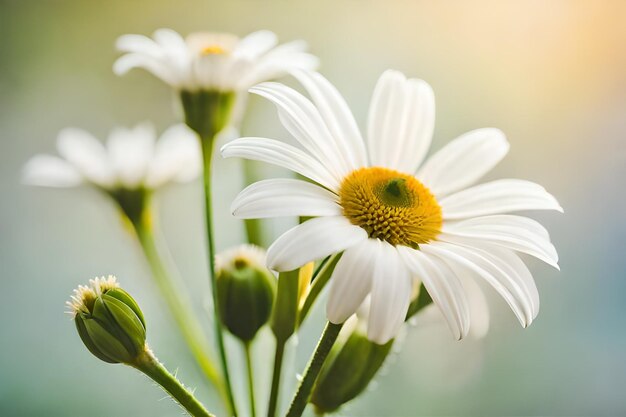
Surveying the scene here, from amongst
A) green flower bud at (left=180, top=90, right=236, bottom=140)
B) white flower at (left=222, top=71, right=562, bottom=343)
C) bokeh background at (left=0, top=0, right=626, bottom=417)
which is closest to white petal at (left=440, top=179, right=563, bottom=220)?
white flower at (left=222, top=71, right=562, bottom=343)

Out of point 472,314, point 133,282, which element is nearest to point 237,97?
point 472,314

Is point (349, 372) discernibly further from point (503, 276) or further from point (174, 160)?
point (174, 160)

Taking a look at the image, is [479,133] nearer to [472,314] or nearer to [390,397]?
[472,314]

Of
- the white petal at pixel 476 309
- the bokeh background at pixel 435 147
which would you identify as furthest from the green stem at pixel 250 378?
the bokeh background at pixel 435 147

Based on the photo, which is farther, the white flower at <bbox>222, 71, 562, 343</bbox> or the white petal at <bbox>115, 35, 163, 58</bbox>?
the white petal at <bbox>115, 35, 163, 58</bbox>

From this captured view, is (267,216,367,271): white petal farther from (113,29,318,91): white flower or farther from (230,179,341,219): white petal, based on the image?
(113,29,318,91): white flower

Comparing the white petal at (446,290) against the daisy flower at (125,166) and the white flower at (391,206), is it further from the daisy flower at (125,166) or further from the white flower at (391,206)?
the daisy flower at (125,166)

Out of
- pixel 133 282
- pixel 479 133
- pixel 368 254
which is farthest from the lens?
pixel 133 282
